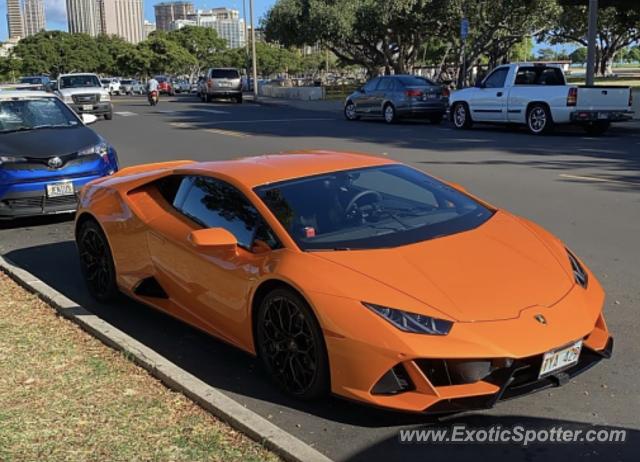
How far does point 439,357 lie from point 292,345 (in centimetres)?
91

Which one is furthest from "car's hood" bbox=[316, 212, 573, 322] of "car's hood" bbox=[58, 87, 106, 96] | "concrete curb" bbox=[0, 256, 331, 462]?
"car's hood" bbox=[58, 87, 106, 96]

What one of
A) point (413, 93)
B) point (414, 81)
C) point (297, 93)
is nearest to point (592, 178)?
point (413, 93)

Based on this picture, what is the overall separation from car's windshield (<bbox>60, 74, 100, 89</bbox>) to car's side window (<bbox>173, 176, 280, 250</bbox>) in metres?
26.0

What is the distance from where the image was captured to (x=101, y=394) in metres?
3.95

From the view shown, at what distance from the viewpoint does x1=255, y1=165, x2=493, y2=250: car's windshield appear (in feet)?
13.6

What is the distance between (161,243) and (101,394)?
1.30 meters

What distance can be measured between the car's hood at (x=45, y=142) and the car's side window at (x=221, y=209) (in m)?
4.43

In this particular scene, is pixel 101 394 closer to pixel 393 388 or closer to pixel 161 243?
pixel 161 243

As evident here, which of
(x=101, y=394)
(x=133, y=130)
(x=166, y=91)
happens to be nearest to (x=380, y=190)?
(x=101, y=394)

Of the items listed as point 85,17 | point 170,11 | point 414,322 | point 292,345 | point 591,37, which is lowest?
point 292,345

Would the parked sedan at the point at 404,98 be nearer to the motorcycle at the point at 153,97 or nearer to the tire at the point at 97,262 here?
the tire at the point at 97,262

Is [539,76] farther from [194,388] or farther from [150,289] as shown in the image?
[194,388]

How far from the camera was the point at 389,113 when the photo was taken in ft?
74.3

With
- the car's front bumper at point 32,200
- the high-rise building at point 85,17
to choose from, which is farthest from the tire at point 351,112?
the high-rise building at point 85,17
